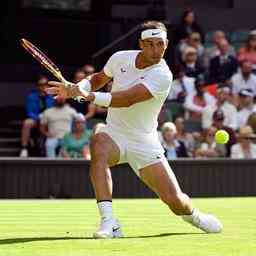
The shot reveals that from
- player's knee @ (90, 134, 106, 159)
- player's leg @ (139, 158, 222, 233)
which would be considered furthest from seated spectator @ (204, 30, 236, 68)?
player's knee @ (90, 134, 106, 159)

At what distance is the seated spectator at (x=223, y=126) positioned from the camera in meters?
17.0

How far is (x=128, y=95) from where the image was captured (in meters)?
8.24

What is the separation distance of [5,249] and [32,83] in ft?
44.9

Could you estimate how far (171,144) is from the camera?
1669 centimetres

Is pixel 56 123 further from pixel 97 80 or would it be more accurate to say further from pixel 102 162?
pixel 102 162

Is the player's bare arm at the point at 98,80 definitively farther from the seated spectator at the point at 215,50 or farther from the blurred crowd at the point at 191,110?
the seated spectator at the point at 215,50

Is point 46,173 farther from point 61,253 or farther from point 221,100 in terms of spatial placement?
point 61,253

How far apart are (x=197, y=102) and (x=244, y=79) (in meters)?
1.19

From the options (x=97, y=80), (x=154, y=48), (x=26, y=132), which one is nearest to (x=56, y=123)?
(x=26, y=132)

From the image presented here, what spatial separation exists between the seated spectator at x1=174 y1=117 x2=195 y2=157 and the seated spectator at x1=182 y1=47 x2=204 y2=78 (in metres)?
1.73

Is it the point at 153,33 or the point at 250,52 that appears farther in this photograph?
the point at 250,52

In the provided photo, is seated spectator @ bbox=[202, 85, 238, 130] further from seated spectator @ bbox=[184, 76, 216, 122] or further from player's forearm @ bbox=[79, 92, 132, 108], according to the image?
player's forearm @ bbox=[79, 92, 132, 108]

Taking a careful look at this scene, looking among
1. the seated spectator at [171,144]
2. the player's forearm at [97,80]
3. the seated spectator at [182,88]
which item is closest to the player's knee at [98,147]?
the player's forearm at [97,80]

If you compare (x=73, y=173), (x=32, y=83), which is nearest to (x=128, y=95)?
(x=73, y=173)
